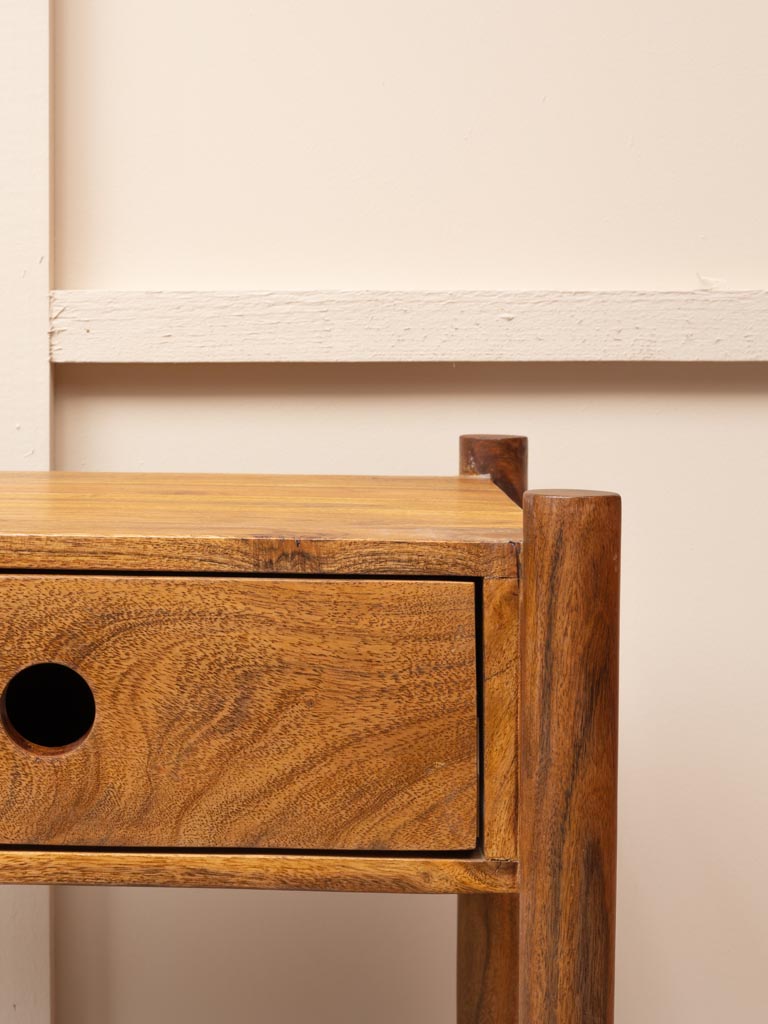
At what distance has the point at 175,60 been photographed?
957mm

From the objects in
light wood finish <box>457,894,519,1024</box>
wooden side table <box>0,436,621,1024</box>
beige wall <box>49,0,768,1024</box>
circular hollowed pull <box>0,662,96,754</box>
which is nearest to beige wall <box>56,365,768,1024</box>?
beige wall <box>49,0,768,1024</box>

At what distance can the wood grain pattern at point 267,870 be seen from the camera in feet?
1.44

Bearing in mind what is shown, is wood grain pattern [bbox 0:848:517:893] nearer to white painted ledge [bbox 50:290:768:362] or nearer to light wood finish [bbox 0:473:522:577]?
light wood finish [bbox 0:473:522:577]

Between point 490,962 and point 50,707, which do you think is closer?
point 50,707

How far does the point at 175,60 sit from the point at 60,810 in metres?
0.75

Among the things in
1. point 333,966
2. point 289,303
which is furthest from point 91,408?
point 333,966

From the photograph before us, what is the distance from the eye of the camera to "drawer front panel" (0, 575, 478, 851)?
0.43 meters

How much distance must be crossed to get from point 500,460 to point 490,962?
0.35 m

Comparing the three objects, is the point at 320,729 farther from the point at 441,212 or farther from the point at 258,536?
the point at 441,212

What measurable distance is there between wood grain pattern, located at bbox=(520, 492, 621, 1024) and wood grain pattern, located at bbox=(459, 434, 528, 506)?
0.34m

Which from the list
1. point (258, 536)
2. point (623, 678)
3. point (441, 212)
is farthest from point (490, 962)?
point (441, 212)

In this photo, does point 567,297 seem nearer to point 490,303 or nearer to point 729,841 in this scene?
point 490,303

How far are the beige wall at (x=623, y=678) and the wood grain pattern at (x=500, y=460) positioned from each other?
20 centimetres

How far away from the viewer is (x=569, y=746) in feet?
1.34
